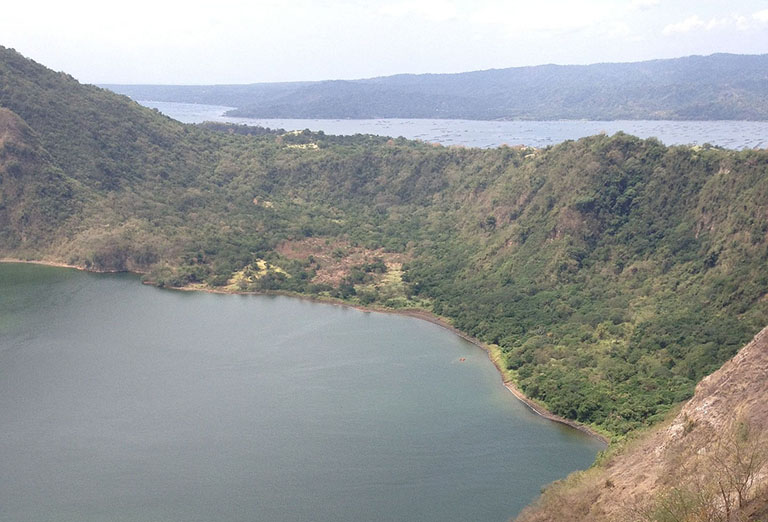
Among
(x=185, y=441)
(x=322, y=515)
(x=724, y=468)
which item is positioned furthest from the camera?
(x=185, y=441)

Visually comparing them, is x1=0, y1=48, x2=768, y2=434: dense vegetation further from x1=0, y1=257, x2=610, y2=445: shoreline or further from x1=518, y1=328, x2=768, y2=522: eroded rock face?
x1=518, y1=328, x2=768, y2=522: eroded rock face

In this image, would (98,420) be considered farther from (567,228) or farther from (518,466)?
(567,228)

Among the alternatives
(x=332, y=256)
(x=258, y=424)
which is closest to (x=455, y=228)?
(x=332, y=256)

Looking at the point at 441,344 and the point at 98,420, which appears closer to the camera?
the point at 98,420

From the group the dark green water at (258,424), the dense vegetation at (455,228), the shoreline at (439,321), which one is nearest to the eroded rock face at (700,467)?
the dark green water at (258,424)

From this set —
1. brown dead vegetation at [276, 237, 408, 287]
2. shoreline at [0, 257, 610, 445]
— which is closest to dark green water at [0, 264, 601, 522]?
shoreline at [0, 257, 610, 445]

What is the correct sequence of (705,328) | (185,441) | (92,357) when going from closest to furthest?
(185,441) < (705,328) < (92,357)

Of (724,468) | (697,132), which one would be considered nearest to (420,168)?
(724,468)
